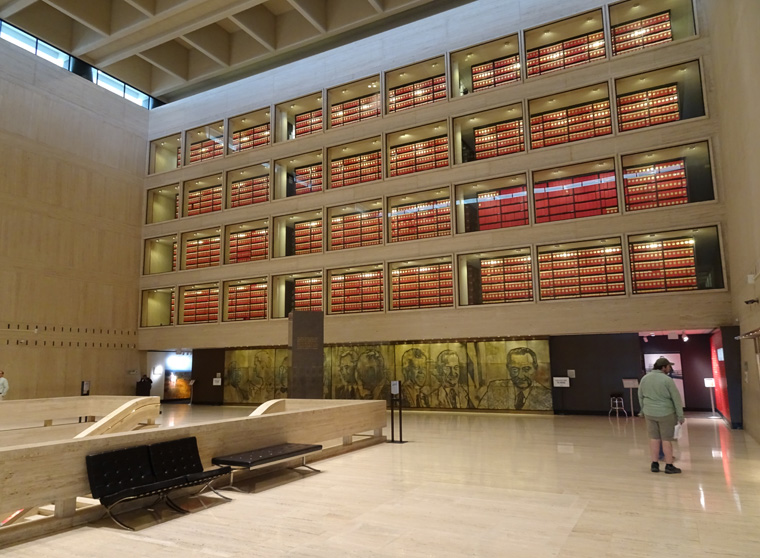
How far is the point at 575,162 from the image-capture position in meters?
15.9

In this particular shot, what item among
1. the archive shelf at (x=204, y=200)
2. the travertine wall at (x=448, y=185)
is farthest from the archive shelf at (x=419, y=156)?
the archive shelf at (x=204, y=200)

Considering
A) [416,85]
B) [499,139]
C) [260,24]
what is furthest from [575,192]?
[260,24]

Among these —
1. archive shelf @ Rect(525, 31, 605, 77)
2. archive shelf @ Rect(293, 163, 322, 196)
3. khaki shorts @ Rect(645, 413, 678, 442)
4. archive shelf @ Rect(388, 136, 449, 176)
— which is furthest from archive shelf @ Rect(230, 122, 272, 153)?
khaki shorts @ Rect(645, 413, 678, 442)

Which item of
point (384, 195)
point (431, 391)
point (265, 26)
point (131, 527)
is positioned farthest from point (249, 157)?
point (131, 527)

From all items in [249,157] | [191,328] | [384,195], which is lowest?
[191,328]

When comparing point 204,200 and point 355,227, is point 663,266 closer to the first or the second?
point 355,227

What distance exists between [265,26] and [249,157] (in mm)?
4930

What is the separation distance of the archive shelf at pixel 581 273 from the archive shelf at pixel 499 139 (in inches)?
144

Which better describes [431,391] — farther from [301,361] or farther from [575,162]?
[575,162]

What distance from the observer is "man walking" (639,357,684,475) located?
721 centimetres

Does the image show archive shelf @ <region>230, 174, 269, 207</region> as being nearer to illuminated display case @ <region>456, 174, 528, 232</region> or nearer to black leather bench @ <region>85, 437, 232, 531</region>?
illuminated display case @ <region>456, 174, 528, 232</region>

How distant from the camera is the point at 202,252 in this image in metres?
22.5

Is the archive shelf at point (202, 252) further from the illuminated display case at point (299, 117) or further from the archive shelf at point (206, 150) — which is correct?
the illuminated display case at point (299, 117)

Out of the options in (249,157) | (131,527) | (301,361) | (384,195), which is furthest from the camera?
(249,157)
